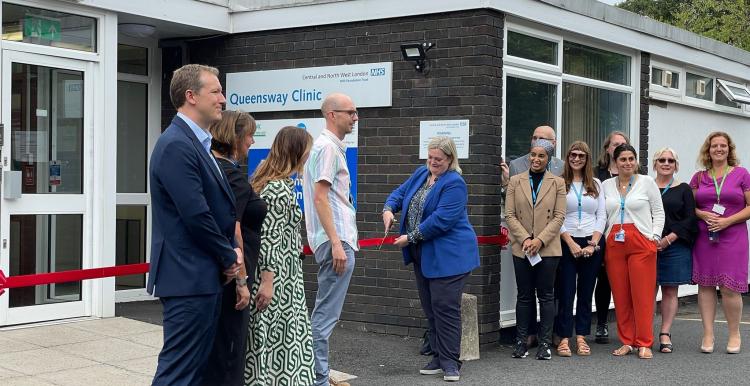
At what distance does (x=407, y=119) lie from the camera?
8.70 metres

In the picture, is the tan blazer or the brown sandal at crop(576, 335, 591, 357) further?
the brown sandal at crop(576, 335, 591, 357)

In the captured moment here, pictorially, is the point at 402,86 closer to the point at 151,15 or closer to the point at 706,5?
the point at 151,15

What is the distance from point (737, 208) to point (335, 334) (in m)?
3.75

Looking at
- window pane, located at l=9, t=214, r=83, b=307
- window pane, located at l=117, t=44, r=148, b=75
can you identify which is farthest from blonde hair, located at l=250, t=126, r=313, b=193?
window pane, located at l=117, t=44, r=148, b=75

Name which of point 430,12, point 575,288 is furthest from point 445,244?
point 430,12

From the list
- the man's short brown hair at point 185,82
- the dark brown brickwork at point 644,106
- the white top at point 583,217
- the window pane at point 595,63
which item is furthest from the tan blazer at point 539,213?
the man's short brown hair at point 185,82

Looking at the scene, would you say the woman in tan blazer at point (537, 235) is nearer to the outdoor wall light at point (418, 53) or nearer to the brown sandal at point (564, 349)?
the brown sandal at point (564, 349)

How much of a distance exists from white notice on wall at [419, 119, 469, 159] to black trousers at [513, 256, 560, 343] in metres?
1.10

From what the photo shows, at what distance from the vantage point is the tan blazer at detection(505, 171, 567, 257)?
7.80m

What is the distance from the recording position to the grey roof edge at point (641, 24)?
9427 millimetres

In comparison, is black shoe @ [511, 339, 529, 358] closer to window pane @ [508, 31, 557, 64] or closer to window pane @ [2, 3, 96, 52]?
window pane @ [508, 31, 557, 64]

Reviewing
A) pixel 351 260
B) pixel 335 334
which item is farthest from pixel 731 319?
pixel 351 260

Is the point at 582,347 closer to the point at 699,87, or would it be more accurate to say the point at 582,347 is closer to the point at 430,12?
the point at 430,12

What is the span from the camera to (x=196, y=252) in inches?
170
